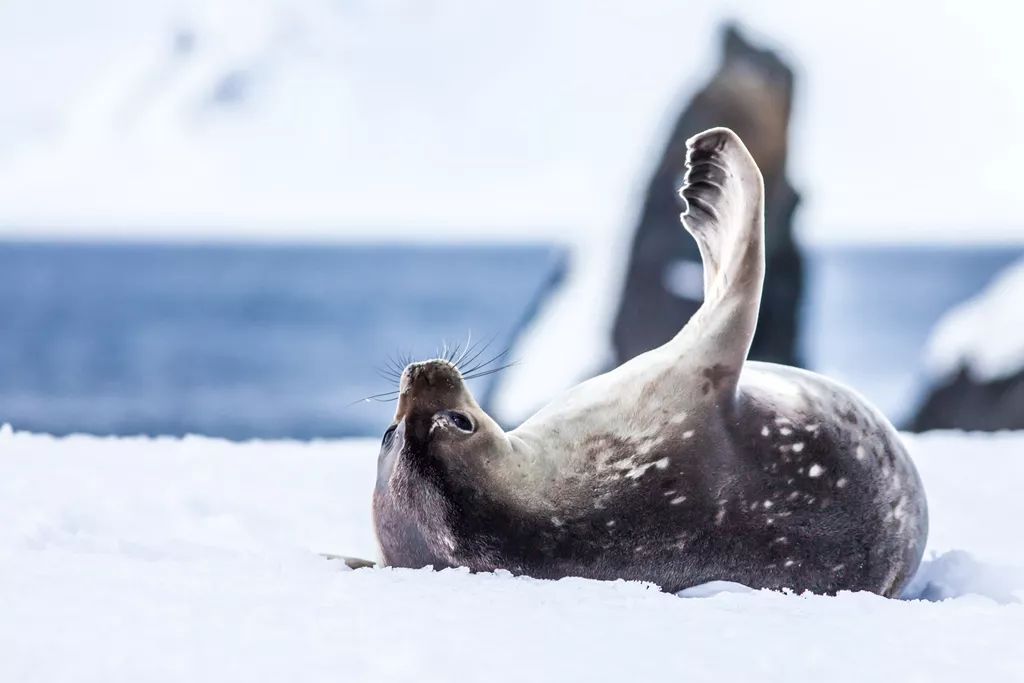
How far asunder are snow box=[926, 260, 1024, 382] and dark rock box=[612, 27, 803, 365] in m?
1.31

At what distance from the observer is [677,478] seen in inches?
100

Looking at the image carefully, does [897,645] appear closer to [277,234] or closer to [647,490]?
[647,490]

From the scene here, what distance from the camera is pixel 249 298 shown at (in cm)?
4225

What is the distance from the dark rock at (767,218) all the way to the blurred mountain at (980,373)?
129 cm

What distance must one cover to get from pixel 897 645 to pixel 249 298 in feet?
136

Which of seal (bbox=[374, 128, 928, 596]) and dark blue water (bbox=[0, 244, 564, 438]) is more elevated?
seal (bbox=[374, 128, 928, 596])

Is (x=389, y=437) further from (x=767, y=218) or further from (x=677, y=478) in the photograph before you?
(x=767, y=218)

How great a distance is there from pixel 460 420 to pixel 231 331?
32.5 metres

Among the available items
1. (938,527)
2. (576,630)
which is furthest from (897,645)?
(938,527)

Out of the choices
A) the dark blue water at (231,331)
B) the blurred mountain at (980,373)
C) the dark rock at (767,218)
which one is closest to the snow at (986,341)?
the blurred mountain at (980,373)

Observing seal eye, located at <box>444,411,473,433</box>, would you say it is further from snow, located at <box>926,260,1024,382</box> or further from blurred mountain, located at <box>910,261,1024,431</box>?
snow, located at <box>926,260,1024,382</box>

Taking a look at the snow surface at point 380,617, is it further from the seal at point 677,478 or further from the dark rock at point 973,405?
the dark rock at point 973,405

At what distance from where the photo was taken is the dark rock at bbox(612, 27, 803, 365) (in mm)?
10984

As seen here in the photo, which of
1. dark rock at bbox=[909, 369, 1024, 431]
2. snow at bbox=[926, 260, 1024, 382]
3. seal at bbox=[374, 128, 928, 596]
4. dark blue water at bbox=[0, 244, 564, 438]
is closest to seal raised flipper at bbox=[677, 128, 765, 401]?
seal at bbox=[374, 128, 928, 596]
